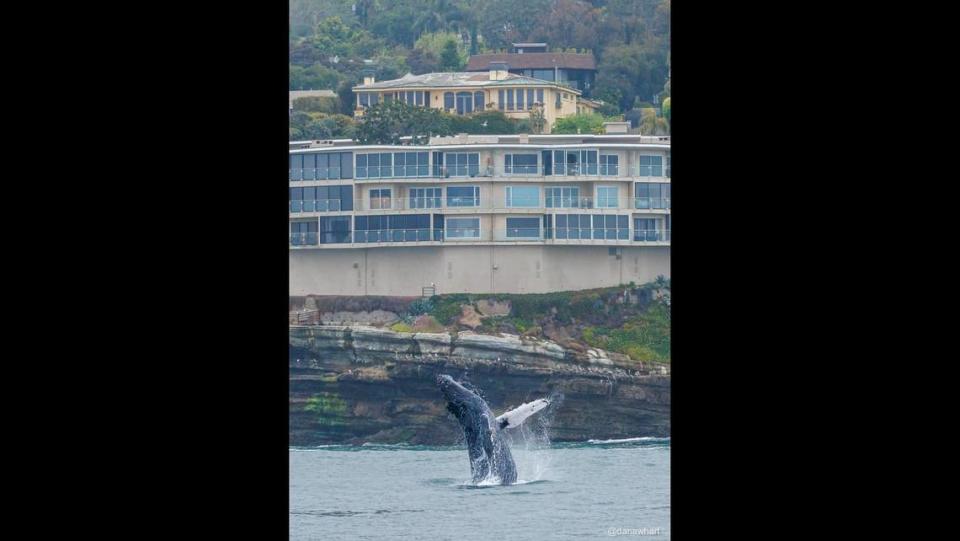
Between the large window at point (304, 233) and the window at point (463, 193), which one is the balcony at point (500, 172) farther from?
the large window at point (304, 233)

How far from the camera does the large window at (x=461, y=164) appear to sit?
883 inches

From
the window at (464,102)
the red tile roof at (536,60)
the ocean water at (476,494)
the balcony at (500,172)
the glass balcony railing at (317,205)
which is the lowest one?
the ocean water at (476,494)

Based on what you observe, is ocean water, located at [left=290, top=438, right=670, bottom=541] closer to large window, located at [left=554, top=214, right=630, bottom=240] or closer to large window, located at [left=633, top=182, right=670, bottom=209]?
large window, located at [left=554, top=214, right=630, bottom=240]

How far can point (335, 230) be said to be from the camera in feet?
73.2

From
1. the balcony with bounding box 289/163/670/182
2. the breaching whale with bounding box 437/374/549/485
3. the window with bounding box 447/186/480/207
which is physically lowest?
the breaching whale with bounding box 437/374/549/485

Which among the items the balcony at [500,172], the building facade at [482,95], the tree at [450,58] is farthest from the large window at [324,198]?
the tree at [450,58]

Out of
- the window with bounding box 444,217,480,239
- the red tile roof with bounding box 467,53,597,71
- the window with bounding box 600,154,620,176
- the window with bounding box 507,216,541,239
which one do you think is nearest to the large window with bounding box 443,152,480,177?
the window with bounding box 444,217,480,239

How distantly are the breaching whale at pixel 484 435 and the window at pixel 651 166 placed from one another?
14.2ft

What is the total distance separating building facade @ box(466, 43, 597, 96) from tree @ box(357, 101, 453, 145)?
1591 millimetres

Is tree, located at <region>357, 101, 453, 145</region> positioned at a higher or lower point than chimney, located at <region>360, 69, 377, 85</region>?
lower

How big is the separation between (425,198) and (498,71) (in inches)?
101

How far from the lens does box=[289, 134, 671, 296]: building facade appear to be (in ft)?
71.8

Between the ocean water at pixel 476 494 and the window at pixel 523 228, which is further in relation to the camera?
the window at pixel 523 228
